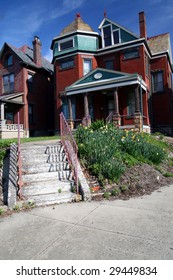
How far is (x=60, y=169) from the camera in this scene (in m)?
6.88

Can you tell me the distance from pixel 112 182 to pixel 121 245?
3.05 metres

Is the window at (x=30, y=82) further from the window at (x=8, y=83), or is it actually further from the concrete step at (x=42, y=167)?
the concrete step at (x=42, y=167)

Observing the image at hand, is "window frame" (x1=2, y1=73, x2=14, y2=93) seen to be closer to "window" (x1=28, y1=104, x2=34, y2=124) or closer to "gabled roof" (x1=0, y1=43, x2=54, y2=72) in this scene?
"gabled roof" (x1=0, y1=43, x2=54, y2=72)

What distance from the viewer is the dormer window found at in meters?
19.8

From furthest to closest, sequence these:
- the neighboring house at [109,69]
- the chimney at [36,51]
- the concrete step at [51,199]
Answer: the chimney at [36,51] < the neighboring house at [109,69] < the concrete step at [51,199]

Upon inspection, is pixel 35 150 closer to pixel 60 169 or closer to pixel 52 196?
pixel 60 169

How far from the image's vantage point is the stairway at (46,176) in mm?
5474

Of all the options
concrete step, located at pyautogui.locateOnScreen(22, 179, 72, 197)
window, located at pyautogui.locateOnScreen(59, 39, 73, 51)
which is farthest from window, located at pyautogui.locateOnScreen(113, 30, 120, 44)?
concrete step, located at pyautogui.locateOnScreen(22, 179, 72, 197)

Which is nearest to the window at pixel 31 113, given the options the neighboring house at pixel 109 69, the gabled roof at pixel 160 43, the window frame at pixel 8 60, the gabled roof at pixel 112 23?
the neighboring house at pixel 109 69

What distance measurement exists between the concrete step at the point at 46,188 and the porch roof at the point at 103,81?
1151cm

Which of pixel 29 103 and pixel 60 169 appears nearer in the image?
pixel 60 169

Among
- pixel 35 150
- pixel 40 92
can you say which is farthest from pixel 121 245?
pixel 40 92

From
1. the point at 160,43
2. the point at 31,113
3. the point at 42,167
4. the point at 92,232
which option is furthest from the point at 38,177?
the point at 160,43

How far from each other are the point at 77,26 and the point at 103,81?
25.6 ft
